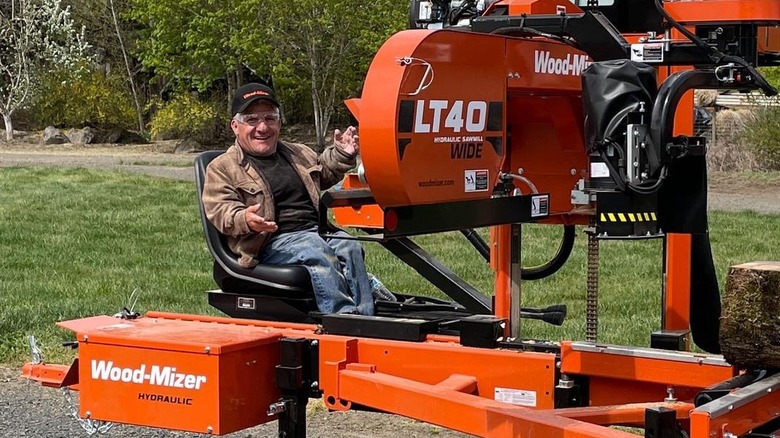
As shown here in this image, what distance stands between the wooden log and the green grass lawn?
12.0 feet

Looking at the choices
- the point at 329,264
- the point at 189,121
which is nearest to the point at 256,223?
the point at 329,264

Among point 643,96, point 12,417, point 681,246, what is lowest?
point 12,417

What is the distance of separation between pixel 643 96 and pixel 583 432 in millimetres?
1082

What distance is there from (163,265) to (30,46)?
2308cm

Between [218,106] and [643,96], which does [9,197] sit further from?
[218,106]

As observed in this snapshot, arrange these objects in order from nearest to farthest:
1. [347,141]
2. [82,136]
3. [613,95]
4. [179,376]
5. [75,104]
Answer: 1. [613,95]
2. [179,376]
3. [347,141]
4. [82,136]
5. [75,104]

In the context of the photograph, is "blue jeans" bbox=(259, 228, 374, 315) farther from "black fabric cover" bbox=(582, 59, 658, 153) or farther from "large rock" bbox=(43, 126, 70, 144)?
"large rock" bbox=(43, 126, 70, 144)

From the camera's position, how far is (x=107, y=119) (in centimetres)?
3306

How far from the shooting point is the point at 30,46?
32188 millimetres

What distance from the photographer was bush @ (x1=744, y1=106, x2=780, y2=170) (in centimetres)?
1962

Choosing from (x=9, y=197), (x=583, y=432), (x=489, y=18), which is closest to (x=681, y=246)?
(x=489, y=18)

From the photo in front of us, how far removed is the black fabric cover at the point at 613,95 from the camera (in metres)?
3.86

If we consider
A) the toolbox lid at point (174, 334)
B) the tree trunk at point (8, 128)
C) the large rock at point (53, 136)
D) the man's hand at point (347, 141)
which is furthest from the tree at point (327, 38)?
the toolbox lid at point (174, 334)

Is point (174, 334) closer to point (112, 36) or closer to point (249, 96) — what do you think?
point (249, 96)
